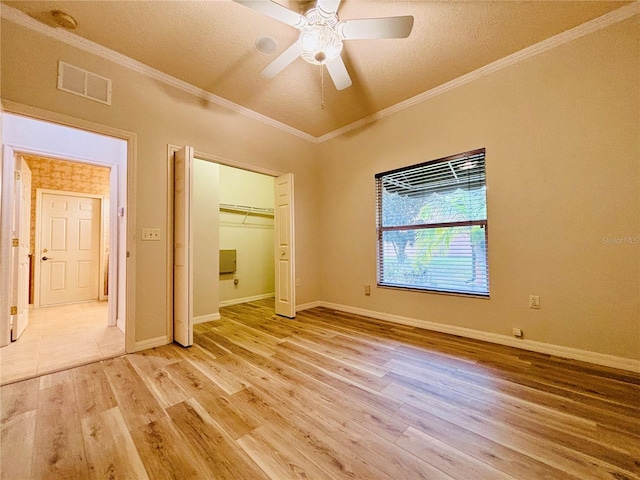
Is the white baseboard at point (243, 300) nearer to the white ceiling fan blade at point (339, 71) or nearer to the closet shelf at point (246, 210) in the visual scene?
the closet shelf at point (246, 210)

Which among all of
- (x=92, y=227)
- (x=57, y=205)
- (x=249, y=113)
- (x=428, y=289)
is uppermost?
(x=249, y=113)

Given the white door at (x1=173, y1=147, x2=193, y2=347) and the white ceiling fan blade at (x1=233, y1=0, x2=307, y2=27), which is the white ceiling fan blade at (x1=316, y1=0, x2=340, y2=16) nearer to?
the white ceiling fan blade at (x1=233, y1=0, x2=307, y2=27)

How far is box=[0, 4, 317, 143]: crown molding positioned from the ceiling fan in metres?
1.41

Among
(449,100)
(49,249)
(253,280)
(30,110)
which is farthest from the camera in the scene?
(253,280)

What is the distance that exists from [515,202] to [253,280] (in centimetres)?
415

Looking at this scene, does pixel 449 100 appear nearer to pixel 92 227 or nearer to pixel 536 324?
pixel 536 324

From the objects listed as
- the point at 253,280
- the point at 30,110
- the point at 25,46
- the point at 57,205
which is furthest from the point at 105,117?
the point at 57,205

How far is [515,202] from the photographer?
2451mm

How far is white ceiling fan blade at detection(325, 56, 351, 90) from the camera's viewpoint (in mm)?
2090

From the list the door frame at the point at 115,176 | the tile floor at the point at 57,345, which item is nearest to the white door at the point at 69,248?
the tile floor at the point at 57,345

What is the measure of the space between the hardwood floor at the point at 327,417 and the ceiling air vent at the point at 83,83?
2.33 metres

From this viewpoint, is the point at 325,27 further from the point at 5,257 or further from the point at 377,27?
the point at 5,257

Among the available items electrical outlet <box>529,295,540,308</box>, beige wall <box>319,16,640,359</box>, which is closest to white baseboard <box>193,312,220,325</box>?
beige wall <box>319,16,640,359</box>

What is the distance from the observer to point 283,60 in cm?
208
